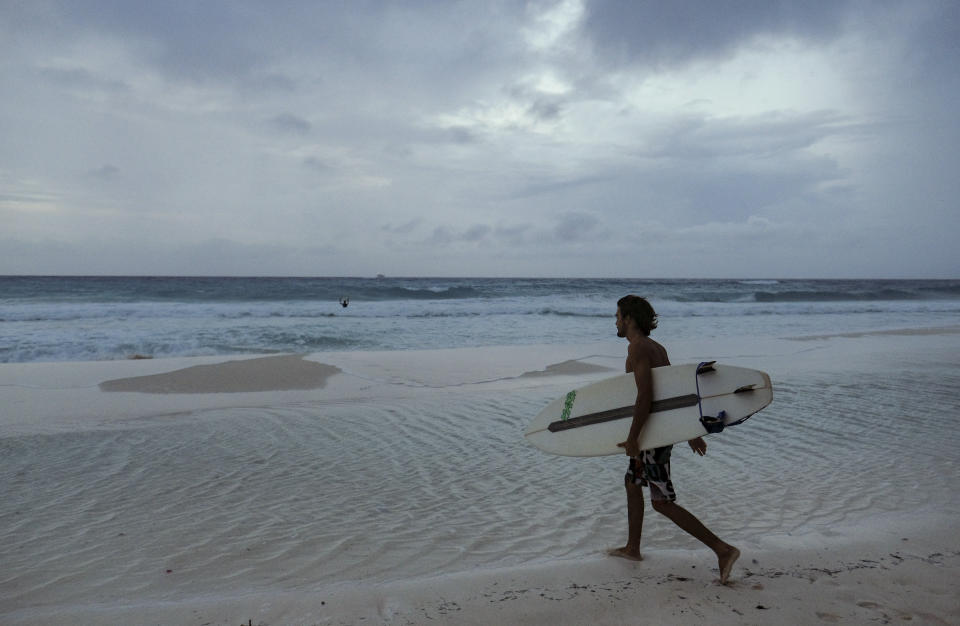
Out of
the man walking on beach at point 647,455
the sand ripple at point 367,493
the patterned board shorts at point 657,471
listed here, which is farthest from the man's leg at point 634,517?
the sand ripple at point 367,493

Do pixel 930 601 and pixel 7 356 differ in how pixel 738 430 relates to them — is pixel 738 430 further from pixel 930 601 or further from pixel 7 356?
pixel 7 356

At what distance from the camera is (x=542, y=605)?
2965mm

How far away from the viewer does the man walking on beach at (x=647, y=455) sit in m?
3.24

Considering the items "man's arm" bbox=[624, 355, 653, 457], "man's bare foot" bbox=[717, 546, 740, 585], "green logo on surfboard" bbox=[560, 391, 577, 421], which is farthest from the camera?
"green logo on surfboard" bbox=[560, 391, 577, 421]

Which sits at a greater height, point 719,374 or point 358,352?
point 719,374

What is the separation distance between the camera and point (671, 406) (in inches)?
135

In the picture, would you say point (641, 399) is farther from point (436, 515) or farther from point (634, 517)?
point (436, 515)

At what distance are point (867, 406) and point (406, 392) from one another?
618 cm

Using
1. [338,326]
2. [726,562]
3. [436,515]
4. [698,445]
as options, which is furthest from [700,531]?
[338,326]

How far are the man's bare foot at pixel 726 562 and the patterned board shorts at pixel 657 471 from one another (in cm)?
37

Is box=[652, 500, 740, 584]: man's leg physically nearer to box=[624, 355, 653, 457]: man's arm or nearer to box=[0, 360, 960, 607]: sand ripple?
box=[624, 355, 653, 457]: man's arm

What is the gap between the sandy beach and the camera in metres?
3.01

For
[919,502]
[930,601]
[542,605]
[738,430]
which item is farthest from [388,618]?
[738,430]

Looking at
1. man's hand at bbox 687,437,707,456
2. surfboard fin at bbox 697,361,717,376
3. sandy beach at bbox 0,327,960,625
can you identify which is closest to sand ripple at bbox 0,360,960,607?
sandy beach at bbox 0,327,960,625
